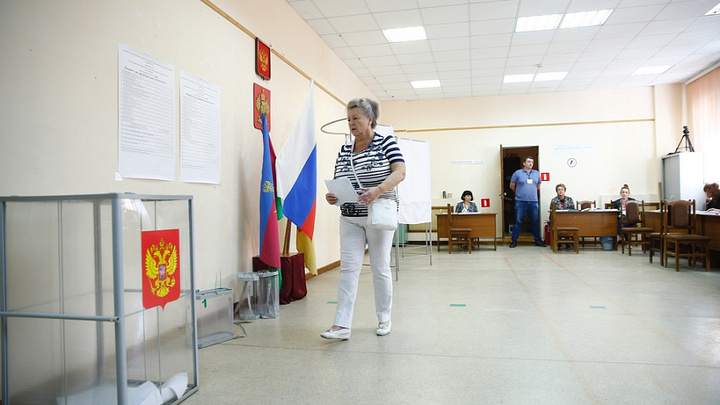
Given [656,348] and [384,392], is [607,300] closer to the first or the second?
[656,348]

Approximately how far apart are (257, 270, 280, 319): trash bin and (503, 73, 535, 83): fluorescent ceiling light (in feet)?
21.5

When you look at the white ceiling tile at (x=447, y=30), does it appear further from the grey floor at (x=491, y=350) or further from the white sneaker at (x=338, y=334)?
the white sneaker at (x=338, y=334)

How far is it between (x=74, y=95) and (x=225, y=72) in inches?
60.9

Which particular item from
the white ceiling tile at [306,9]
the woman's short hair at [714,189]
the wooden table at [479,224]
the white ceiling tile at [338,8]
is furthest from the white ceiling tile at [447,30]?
the woman's short hair at [714,189]

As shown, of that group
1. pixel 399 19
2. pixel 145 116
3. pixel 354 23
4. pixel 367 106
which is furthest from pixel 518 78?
pixel 145 116

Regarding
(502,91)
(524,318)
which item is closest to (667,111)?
(502,91)

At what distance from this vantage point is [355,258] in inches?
108

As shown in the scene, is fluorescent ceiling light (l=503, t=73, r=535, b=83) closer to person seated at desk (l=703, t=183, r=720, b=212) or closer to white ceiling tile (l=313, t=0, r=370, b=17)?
person seated at desk (l=703, t=183, r=720, b=212)

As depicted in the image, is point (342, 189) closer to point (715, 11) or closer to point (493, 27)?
point (493, 27)

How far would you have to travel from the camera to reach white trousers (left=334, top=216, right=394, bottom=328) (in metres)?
2.74

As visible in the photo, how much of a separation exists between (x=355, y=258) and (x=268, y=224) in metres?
1.16

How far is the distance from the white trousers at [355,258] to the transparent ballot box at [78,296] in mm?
1167

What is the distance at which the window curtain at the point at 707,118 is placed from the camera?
7.75 metres

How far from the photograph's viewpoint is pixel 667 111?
30.0 feet
